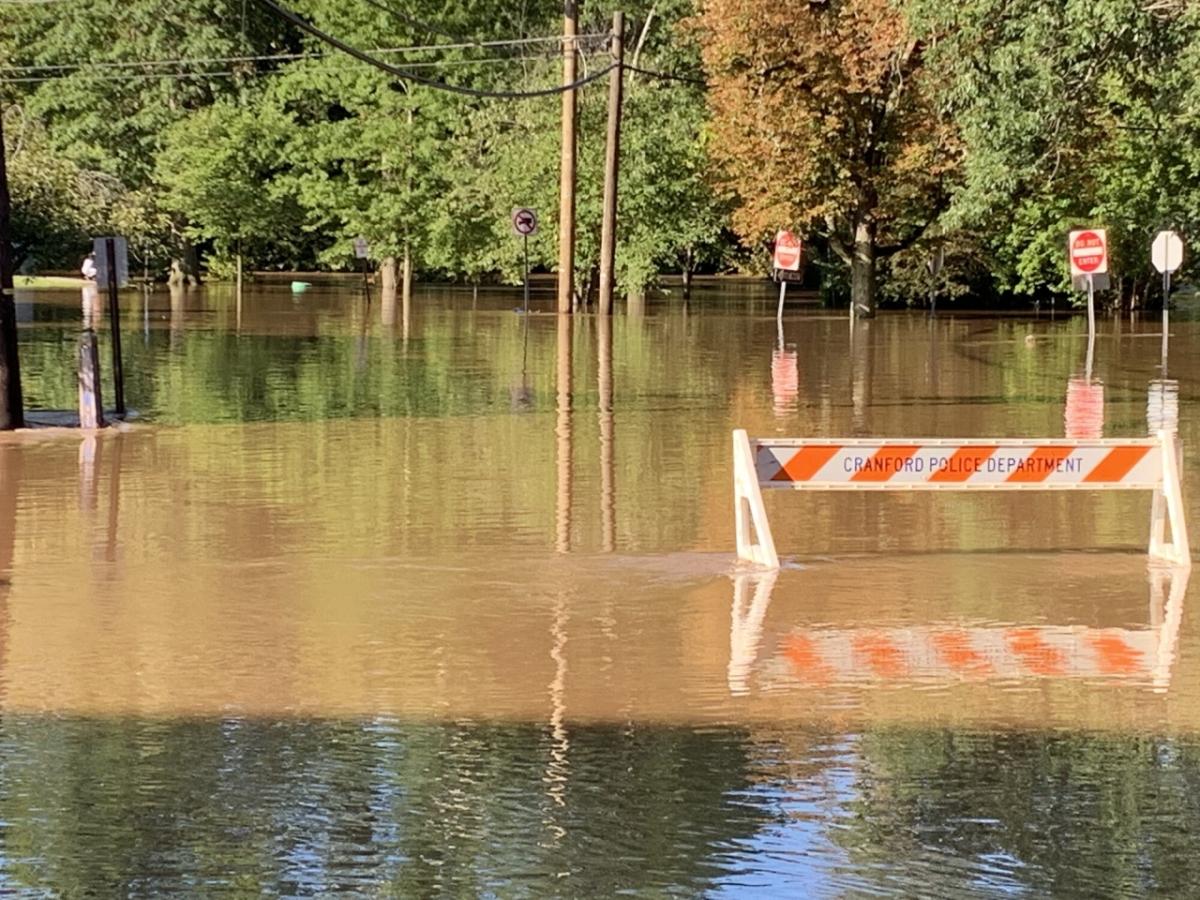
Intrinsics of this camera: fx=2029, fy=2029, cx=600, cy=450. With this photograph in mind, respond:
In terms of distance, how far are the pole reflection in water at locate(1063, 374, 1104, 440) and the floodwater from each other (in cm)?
21

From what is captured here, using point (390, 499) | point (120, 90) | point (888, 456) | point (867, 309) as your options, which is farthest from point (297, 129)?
point (888, 456)

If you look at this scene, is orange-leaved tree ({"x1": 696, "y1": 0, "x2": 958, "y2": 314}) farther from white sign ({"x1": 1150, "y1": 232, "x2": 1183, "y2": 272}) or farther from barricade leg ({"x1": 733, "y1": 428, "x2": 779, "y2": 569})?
barricade leg ({"x1": 733, "y1": 428, "x2": 779, "y2": 569})

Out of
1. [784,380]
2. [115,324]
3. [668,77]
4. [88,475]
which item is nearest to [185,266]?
[668,77]

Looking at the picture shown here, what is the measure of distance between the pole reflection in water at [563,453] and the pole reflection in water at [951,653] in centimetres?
279

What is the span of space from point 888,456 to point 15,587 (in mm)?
4939

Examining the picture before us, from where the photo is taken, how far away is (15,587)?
11195 mm

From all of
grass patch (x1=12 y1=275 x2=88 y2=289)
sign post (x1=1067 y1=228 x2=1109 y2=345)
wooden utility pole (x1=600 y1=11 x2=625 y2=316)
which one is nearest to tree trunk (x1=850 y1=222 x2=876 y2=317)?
wooden utility pole (x1=600 y1=11 x2=625 y2=316)

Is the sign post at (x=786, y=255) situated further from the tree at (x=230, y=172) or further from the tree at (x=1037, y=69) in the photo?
the tree at (x=230, y=172)

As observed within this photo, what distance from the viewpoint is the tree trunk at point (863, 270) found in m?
46.5

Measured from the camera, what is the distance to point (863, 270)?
46625mm

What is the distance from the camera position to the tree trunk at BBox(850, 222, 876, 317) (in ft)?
153

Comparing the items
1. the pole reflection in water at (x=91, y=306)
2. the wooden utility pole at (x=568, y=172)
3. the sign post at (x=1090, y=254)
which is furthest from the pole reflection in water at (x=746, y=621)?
the wooden utility pole at (x=568, y=172)

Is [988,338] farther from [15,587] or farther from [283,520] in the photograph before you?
[15,587]

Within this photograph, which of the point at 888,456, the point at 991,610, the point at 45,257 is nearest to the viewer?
the point at 991,610
